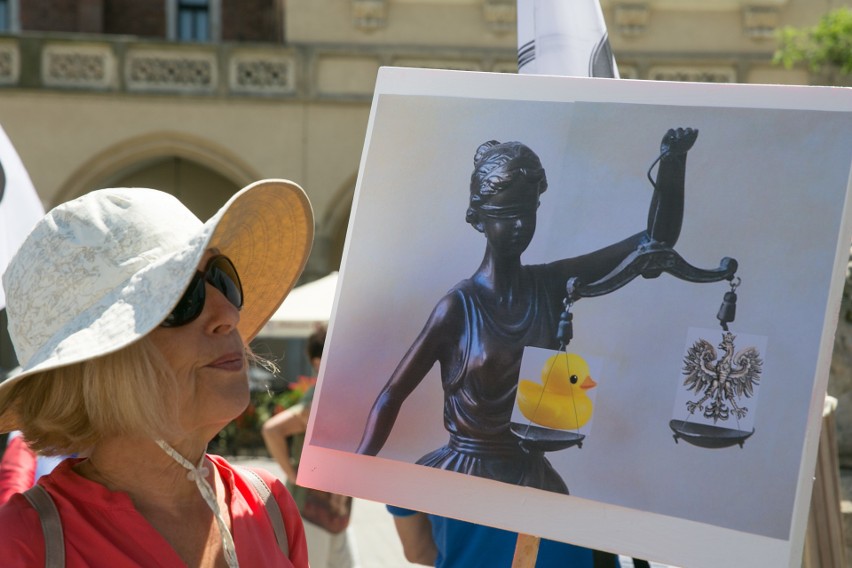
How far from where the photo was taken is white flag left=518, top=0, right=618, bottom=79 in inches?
100

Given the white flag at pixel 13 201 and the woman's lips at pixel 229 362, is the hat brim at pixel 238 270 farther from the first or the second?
the white flag at pixel 13 201

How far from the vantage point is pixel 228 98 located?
51.6ft

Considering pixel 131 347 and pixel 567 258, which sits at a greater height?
pixel 567 258

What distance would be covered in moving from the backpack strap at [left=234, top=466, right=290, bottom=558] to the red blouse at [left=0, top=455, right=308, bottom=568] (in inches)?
0.5

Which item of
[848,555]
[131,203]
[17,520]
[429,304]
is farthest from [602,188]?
[848,555]

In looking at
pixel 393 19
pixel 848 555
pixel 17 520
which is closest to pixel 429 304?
pixel 17 520

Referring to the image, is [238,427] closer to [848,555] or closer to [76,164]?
[76,164]

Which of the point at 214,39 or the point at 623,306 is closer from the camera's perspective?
the point at 623,306

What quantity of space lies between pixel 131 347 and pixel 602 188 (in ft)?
2.52

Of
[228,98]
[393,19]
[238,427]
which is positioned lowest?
[238,427]

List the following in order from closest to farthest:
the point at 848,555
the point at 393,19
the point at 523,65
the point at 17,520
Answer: the point at 17,520
the point at 523,65
the point at 848,555
the point at 393,19

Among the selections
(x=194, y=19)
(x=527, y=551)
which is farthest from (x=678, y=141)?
(x=194, y=19)

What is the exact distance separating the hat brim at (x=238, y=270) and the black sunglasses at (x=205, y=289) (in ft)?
0.14

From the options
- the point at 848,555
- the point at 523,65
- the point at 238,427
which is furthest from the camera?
the point at 238,427
